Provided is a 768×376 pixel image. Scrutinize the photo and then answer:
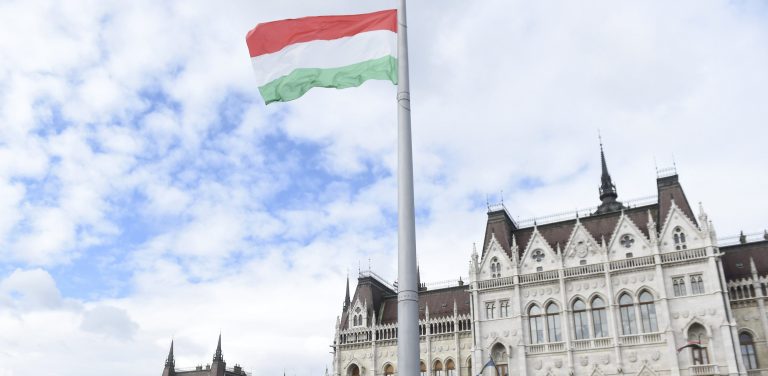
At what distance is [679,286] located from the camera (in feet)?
178

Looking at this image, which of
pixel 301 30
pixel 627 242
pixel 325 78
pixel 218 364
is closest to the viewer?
pixel 325 78

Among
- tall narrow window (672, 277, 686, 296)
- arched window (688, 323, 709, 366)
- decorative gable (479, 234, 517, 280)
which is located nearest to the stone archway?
decorative gable (479, 234, 517, 280)

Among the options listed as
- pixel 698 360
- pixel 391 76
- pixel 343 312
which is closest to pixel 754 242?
pixel 698 360

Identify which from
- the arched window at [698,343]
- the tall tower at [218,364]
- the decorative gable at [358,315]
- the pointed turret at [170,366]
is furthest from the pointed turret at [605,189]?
the pointed turret at [170,366]

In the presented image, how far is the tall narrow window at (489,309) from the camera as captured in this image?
201ft

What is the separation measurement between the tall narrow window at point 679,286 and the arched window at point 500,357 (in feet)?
51.0

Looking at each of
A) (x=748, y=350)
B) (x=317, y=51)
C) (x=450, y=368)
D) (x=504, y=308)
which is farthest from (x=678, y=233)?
(x=317, y=51)

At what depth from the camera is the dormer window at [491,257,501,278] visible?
6246cm

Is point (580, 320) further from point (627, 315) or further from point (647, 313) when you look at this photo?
point (647, 313)

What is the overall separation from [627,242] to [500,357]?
15.5 m

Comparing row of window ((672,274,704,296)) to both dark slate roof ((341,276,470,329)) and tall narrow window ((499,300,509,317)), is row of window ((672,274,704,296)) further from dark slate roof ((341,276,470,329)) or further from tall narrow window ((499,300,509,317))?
dark slate roof ((341,276,470,329))

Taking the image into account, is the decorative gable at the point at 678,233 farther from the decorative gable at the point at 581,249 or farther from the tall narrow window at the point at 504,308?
the tall narrow window at the point at 504,308

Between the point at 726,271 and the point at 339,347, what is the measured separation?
39.0 m

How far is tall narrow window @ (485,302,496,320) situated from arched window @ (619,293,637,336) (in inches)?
453
